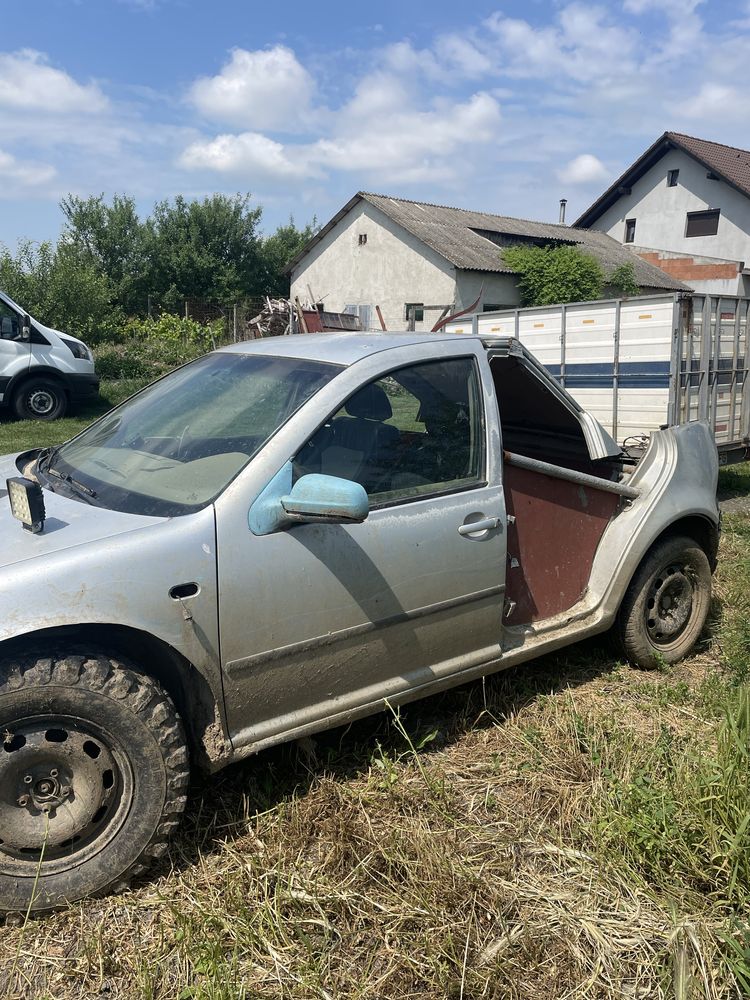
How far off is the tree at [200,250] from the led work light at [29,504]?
38.6 meters

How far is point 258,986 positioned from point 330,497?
1406 mm

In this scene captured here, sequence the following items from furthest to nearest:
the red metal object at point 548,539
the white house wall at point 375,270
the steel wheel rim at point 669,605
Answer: the white house wall at point 375,270 < the steel wheel rim at point 669,605 < the red metal object at point 548,539

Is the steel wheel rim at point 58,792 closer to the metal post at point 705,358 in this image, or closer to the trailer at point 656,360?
the trailer at point 656,360

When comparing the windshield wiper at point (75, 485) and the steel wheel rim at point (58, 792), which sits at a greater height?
the windshield wiper at point (75, 485)

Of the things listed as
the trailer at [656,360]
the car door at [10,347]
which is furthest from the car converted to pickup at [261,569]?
the car door at [10,347]

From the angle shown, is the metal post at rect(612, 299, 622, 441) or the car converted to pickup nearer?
the car converted to pickup

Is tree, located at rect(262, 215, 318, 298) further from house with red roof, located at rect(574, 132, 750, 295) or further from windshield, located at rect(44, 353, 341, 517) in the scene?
windshield, located at rect(44, 353, 341, 517)

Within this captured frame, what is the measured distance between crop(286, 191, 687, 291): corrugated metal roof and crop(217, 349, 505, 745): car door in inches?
880

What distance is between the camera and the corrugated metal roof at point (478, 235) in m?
25.5

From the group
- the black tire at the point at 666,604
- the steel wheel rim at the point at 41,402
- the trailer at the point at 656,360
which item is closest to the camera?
the black tire at the point at 666,604

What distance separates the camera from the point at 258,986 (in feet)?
6.97

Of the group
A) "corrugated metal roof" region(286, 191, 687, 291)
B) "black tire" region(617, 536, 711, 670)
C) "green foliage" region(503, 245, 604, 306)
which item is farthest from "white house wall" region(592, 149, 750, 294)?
"black tire" region(617, 536, 711, 670)

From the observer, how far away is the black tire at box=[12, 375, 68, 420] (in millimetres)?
12344

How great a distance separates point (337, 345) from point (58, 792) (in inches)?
75.6
